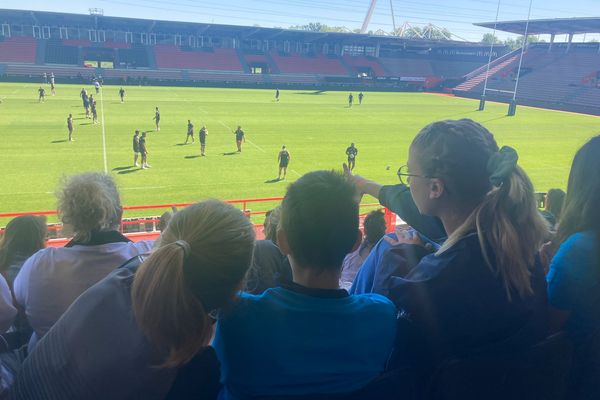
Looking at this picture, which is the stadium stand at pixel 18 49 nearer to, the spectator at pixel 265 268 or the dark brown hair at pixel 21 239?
the dark brown hair at pixel 21 239

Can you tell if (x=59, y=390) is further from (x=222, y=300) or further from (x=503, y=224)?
(x=503, y=224)

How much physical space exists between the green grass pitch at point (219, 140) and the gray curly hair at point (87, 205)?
478 centimetres

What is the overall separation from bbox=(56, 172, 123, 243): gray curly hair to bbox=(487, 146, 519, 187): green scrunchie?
262 centimetres

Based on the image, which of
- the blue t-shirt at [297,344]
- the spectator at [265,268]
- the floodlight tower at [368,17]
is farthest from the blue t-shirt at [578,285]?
the floodlight tower at [368,17]

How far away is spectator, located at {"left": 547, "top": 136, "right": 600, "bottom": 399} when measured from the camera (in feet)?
7.77

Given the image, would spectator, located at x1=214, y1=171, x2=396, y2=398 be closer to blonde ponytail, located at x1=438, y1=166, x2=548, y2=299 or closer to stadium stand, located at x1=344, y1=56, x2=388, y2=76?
blonde ponytail, located at x1=438, y1=166, x2=548, y2=299

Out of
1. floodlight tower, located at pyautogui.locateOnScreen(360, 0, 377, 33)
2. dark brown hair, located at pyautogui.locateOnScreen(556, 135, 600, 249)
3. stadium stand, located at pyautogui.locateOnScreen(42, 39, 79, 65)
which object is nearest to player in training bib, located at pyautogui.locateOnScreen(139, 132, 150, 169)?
dark brown hair, located at pyautogui.locateOnScreen(556, 135, 600, 249)

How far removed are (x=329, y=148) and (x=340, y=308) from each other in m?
20.8

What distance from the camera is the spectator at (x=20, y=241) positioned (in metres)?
3.84

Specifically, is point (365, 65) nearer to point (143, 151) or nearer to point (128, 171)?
point (143, 151)

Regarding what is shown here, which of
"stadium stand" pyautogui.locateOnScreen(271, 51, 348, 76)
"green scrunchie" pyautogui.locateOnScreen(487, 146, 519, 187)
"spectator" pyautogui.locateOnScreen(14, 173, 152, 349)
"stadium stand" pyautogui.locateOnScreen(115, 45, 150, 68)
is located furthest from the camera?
"stadium stand" pyautogui.locateOnScreen(271, 51, 348, 76)

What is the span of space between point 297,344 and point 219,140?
21501 mm

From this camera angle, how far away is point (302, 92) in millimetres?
48781

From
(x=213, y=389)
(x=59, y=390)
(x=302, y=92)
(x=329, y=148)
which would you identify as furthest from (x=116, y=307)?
(x=302, y=92)
